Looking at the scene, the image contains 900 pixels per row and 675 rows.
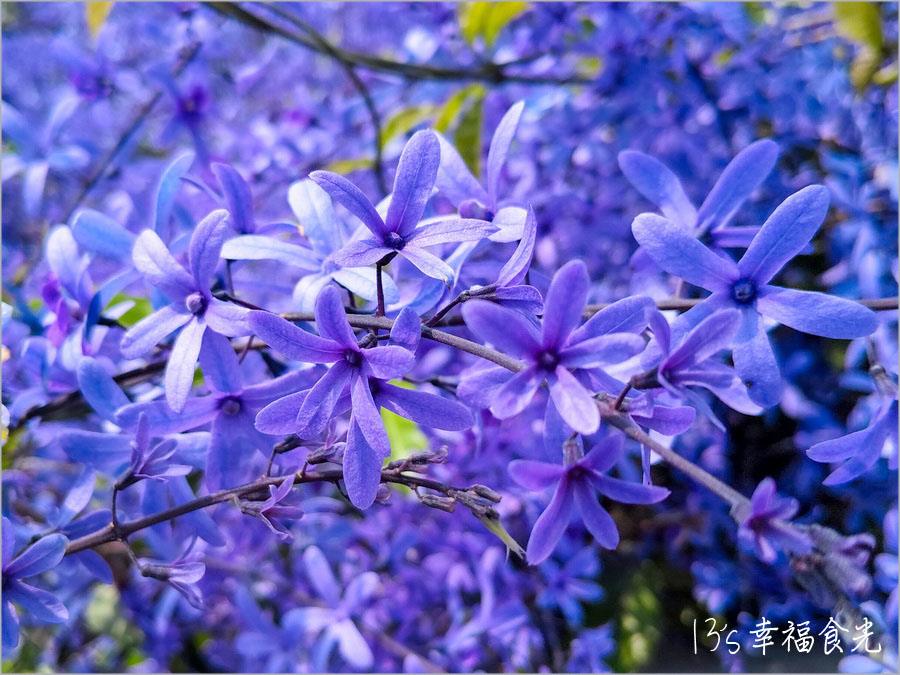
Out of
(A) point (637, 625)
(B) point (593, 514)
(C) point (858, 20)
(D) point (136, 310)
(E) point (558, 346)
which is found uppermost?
(C) point (858, 20)

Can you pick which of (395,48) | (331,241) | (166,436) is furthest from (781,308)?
(395,48)

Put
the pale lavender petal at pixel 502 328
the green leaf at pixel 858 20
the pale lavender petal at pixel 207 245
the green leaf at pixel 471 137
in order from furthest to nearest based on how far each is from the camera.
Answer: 1. the green leaf at pixel 858 20
2. the green leaf at pixel 471 137
3. the pale lavender petal at pixel 207 245
4. the pale lavender petal at pixel 502 328

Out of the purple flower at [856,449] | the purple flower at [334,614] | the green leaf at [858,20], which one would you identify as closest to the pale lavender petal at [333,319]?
the purple flower at [856,449]

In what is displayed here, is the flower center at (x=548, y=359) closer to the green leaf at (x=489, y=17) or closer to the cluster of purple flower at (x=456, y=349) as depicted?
the cluster of purple flower at (x=456, y=349)

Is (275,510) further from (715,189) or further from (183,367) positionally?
(715,189)

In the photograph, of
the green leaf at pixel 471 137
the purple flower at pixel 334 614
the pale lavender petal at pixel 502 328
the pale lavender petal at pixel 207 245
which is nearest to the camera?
the pale lavender petal at pixel 502 328

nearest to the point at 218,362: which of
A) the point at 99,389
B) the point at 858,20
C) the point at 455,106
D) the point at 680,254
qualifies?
the point at 99,389
